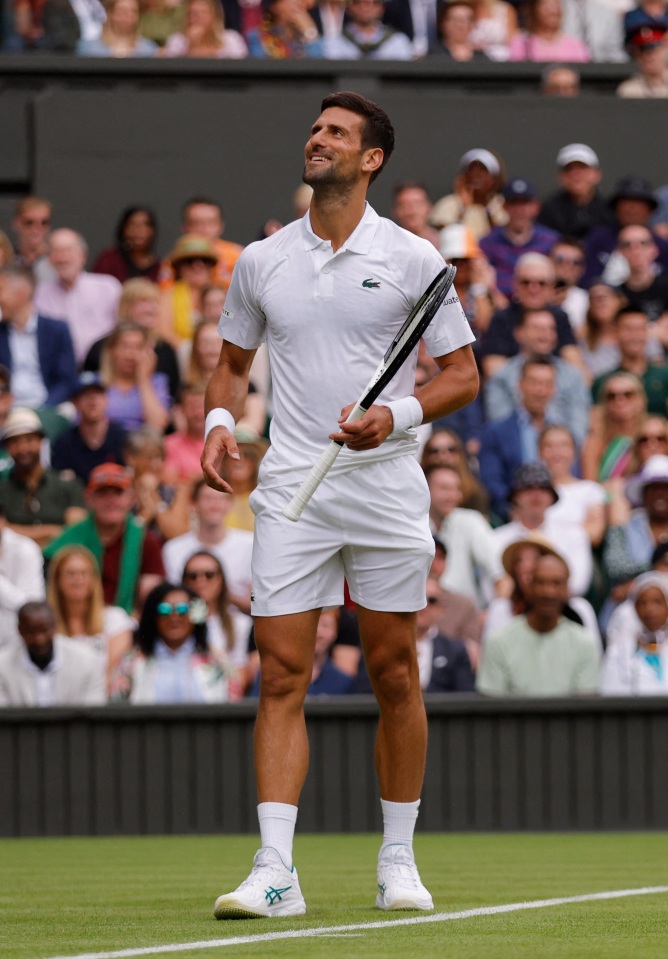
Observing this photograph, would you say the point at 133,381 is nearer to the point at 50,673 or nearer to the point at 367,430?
the point at 50,673

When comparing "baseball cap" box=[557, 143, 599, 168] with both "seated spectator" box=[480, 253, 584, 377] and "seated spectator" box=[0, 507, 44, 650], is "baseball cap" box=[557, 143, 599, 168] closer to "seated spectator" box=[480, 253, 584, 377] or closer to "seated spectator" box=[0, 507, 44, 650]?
"seated spectator" box=[480, 253, 584, 377]

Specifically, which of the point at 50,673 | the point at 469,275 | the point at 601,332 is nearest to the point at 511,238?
the point at 469,275

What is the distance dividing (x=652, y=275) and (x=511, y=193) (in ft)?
3.62

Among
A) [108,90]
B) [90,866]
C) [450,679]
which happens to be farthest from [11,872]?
[108,90]

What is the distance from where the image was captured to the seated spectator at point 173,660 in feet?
33.7

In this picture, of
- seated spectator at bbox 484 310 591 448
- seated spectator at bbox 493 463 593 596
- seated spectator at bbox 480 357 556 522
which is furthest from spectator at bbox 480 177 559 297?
seated spectator at bbox 493 463 593 596

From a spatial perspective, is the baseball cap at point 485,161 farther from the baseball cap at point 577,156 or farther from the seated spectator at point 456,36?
the seated spectator at point 456,36

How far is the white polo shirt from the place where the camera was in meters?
5.49

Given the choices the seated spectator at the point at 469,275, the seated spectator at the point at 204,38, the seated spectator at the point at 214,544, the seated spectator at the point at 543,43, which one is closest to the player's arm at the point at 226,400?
the seated spectator at the point at 214,544

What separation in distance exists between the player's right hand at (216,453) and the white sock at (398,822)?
1.00m

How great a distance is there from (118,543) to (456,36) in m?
6.70

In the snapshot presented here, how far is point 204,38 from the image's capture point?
15.8 meters

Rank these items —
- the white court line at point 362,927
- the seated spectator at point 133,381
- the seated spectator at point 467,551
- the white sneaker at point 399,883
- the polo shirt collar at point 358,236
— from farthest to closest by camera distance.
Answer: the seated spectator at point 133,381
the seated spectator at point 467,551
the polo shirt collar at point 358,236
the white sneaker at point 399,883
the white court line at point 362,927

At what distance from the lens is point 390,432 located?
17.3ft
